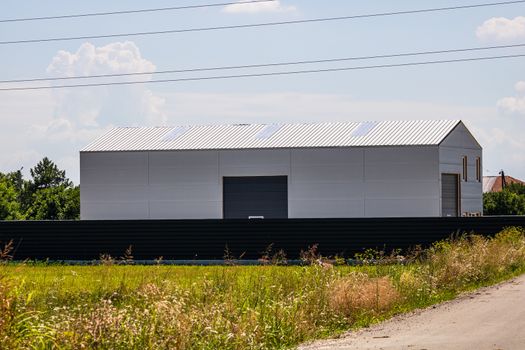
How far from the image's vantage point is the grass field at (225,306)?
12.1 meters

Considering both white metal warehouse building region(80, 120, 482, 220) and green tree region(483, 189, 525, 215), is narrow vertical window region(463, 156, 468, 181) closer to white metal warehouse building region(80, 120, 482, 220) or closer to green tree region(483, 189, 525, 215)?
white metal warehouse building region(80, 120, 482, 220)

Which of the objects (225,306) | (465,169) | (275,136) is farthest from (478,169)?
(225,306)

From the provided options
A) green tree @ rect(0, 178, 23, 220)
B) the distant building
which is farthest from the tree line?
the distant building

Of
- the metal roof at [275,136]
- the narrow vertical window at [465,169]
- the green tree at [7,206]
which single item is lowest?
the green tree at [7,206]

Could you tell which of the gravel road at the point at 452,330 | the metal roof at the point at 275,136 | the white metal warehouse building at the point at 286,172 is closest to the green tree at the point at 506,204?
the white metal warehouse building at the point at 286,172

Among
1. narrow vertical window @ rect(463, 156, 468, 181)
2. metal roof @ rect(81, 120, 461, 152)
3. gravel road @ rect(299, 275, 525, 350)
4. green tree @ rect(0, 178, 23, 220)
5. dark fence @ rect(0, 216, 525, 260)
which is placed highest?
metal roof @ rect(81, 120, 461, 152)

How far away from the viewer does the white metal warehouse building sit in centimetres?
4978

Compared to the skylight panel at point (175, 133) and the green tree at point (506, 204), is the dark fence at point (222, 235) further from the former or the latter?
the green tree at point (506, 204)

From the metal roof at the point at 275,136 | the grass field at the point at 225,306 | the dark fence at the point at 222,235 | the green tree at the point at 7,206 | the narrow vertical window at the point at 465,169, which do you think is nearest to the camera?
the grass field at the point at 225,306

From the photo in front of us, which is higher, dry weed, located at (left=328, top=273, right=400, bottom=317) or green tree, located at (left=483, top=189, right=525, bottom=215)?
green tree, located at (left=483, top=189, right=525, bottom=215)

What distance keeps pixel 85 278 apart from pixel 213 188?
25420 millimetres

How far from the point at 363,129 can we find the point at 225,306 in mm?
39620

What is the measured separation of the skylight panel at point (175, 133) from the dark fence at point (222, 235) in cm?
1904

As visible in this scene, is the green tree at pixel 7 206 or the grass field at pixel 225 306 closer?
the grass field at pixel 225 306
